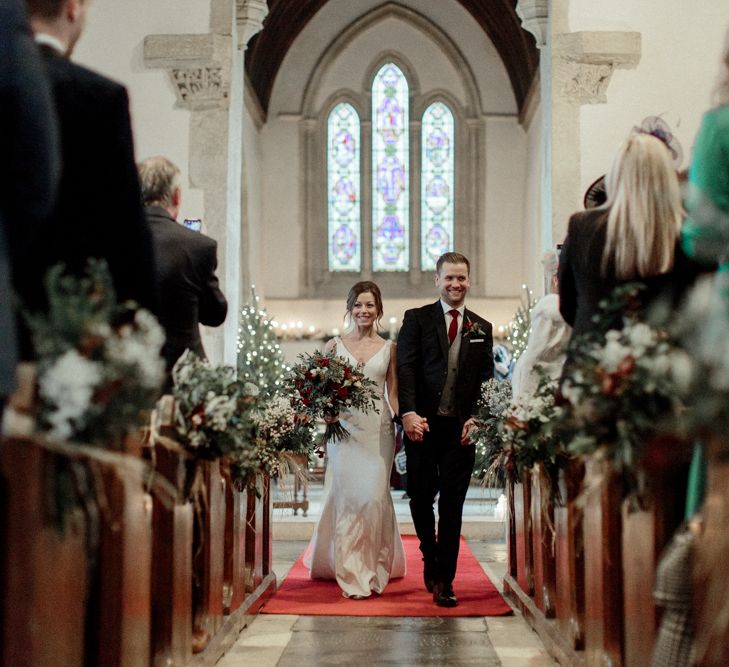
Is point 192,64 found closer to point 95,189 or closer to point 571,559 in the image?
point 571,559

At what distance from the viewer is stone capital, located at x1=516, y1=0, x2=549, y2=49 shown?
833 centimetres

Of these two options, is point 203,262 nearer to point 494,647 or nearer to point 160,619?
point 160,619

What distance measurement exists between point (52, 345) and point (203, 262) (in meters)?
1.76

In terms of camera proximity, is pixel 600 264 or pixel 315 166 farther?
pixel 315 166

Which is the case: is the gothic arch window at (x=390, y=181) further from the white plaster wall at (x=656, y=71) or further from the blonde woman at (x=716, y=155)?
the blonde woman at (x=716, y=155)

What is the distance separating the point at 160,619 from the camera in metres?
3.10

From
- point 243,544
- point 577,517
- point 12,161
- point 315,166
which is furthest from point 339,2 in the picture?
point 12,161

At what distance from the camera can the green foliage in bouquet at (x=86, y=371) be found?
1.92m

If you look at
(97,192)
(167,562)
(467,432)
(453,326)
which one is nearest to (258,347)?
(453,326)

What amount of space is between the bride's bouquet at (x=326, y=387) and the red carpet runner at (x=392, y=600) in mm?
936

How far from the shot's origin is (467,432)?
5344 mm

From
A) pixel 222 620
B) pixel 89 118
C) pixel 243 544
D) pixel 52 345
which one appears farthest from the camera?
pixel 243 544

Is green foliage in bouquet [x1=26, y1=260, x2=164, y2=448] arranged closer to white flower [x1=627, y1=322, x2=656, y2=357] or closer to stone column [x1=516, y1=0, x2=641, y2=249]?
white flower [x1=627, y1=322, x2=656, y2=357]

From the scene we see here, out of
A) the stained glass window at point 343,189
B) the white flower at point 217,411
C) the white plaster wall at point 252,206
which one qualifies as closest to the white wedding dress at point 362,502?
the white flower at point 217,411
